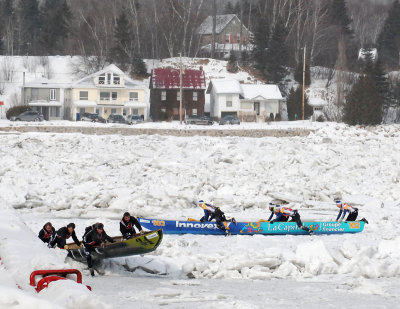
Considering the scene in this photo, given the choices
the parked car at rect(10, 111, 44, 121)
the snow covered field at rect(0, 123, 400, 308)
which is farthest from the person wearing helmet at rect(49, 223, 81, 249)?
the parked car at rect(10, 111, 44, 121)

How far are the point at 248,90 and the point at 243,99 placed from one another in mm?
1633

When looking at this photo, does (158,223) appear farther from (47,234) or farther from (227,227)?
(47,234)

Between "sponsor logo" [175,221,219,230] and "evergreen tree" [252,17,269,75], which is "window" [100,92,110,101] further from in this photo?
"sponsor logo" [175,221,219,230]

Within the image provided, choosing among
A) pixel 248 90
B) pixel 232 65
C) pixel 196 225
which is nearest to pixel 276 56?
pixel 232 65

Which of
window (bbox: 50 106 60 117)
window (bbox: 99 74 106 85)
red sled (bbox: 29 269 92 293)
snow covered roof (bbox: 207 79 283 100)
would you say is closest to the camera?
red sled (bbox: 29 269 92 293)

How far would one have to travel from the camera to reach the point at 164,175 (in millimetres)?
28688

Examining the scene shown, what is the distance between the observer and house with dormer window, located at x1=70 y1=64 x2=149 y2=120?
61.3m

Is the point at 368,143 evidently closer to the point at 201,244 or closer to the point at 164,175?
the point at 164,175

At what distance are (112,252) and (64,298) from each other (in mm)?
8960

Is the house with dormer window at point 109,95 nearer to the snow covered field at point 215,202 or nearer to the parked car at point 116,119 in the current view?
the parked car at point 116,119

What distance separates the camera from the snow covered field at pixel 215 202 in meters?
11.7

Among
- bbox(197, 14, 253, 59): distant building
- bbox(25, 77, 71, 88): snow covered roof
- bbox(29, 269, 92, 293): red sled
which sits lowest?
bbox(29, 269, 92, 293): red sled

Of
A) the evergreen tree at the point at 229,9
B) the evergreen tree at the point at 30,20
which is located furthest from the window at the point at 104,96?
the evergreen tree at the point at 229,9

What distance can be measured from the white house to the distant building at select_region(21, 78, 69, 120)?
601 inches
